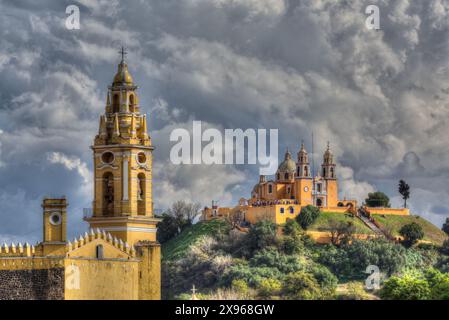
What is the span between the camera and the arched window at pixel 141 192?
11056cm

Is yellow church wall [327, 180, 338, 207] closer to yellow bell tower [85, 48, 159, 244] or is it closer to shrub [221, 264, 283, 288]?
shrub [221, 264, 283, 288]

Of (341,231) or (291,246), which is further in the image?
(341,231)

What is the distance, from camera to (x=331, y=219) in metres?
194

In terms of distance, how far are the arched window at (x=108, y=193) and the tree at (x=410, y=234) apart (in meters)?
88.7

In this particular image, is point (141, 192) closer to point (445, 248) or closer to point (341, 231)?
point (341, 231)

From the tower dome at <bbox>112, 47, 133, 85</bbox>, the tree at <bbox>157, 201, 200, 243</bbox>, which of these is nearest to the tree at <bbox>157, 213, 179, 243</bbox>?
the tree at <bbox>157, 201, 200, 243</bbox>

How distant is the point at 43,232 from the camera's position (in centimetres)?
10381

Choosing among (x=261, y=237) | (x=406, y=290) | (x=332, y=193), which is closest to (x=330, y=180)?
(x=332, y=193)

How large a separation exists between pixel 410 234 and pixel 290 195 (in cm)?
1375

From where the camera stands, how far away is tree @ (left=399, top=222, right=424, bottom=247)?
19538cm

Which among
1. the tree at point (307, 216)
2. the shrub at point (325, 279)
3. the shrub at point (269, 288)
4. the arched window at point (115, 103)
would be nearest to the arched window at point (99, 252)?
the arched window at point (115, 103)
